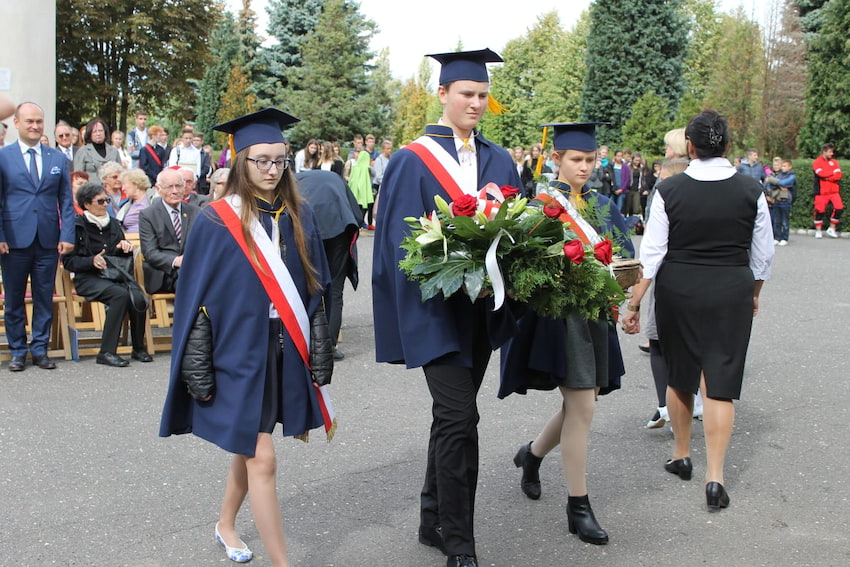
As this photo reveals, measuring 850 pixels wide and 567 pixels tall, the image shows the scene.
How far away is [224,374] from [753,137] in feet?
153

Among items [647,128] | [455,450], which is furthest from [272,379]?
[647,128]

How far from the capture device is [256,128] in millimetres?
4043

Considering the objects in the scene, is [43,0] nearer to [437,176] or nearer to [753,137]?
[437,176]

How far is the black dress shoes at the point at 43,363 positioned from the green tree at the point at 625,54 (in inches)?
1380

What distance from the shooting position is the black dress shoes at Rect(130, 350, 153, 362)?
28.9ft

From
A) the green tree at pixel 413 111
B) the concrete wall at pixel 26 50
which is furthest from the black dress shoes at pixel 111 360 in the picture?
the green tree at pixel 413 111

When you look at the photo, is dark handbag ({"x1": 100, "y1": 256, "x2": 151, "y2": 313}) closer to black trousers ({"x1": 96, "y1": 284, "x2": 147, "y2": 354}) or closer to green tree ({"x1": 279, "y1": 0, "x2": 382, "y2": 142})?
black trousers ({"x1": 96, "y1": 284, "x2": 147, "y2": 354})

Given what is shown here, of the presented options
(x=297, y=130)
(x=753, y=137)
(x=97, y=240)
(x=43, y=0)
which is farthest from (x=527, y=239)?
(x=753, y=137)

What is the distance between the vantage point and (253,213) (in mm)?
4004

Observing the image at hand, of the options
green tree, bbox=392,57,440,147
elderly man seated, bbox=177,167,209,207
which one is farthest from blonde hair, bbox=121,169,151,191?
green tree, bbox=392,57,440,147

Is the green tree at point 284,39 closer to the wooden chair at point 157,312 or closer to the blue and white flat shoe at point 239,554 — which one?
the wooden chair at point 157,312

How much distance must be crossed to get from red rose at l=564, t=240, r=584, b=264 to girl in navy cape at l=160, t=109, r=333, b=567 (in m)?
1.03

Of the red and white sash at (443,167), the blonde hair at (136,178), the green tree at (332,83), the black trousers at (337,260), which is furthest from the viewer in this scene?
the green tree at (332,83)

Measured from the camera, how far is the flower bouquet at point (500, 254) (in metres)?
3.86
